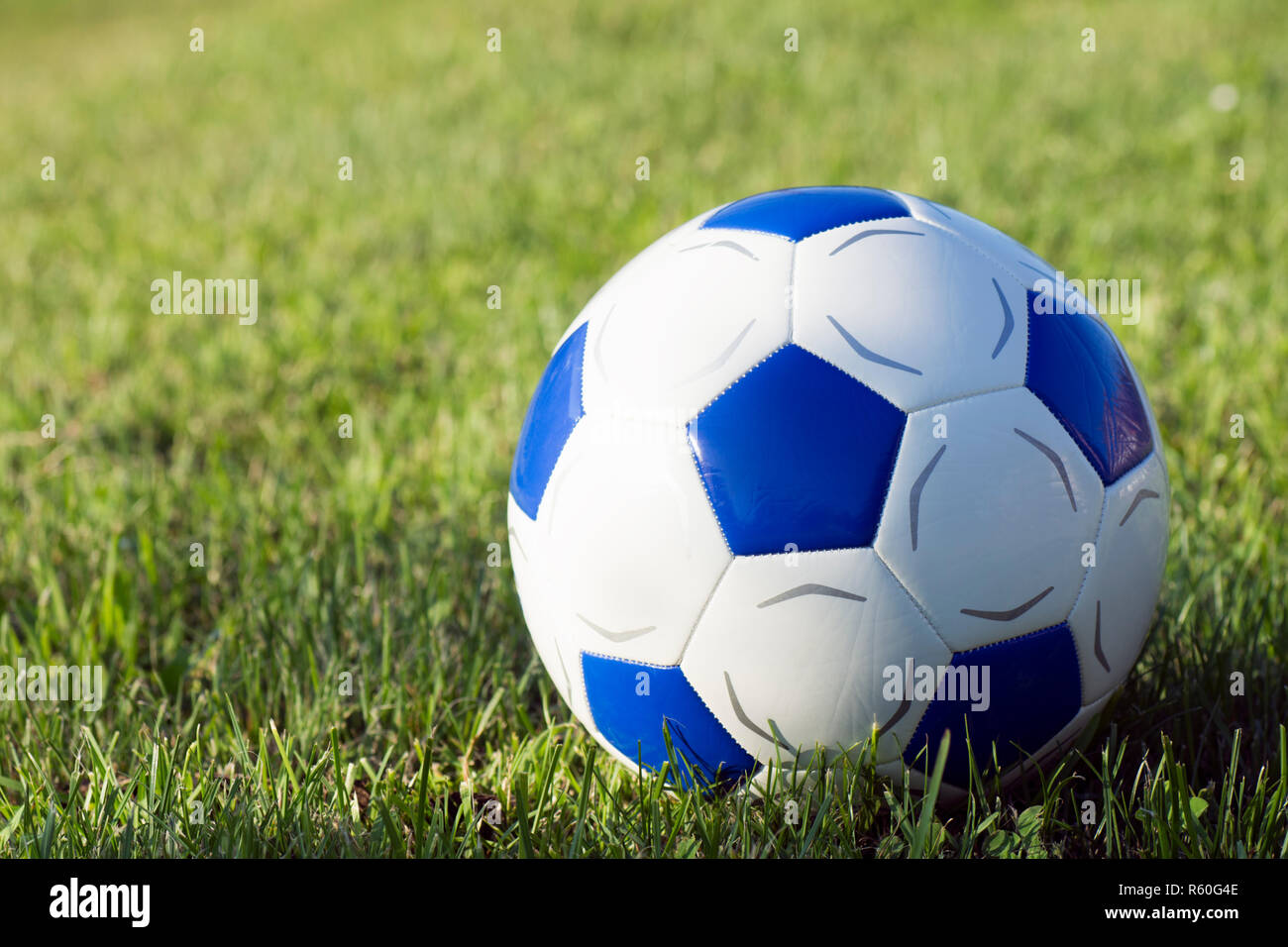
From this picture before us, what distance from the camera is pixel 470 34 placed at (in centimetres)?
930

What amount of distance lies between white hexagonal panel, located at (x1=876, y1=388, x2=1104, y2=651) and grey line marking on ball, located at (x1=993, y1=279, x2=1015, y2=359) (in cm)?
9

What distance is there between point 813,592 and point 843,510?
5.5 inches

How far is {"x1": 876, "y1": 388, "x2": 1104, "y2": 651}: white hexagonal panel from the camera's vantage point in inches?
70.2

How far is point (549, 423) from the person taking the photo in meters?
2.08

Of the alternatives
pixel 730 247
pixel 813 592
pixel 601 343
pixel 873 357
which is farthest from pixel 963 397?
pixel 601 343

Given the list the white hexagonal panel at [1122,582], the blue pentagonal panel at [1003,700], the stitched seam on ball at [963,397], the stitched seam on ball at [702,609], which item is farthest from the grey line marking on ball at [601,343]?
the white hexagonal panel at [1122,582]

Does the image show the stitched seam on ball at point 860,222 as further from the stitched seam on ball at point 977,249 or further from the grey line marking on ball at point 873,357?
the grey line marking on ball at point 873,357

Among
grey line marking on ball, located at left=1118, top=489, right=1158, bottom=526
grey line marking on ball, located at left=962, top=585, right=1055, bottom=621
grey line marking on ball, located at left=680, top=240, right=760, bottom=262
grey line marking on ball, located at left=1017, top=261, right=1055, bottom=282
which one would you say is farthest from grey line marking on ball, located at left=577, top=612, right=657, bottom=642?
grey line marking on ball, located at left=1017, top=261, right=1055, bottom=282

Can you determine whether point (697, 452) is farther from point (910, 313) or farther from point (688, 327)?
point (910, 313)

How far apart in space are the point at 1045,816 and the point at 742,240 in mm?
1154

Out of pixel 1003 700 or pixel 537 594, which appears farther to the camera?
pixel 537 594

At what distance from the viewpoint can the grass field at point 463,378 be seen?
207 cm

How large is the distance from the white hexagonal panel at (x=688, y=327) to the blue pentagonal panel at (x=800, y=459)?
7 cm

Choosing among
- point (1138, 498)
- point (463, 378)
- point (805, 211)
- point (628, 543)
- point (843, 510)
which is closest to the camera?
point (843, 510)
